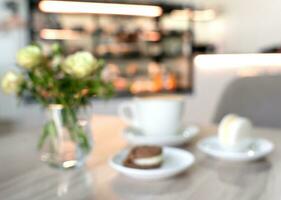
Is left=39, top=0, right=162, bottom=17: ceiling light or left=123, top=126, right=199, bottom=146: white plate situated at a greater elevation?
left=39, top=0, right=162, bottom=17: ceiling light

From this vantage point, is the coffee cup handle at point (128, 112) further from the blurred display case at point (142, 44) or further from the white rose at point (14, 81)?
the blurred display case at point (142, 44)

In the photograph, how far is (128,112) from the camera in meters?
1.07

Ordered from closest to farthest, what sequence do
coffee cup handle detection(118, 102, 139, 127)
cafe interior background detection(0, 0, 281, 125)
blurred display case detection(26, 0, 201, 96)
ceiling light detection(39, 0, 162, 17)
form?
coffee cup handle detection(118, 102, 139, 127), cafe interior background detection(0, 0, 281, 125), ceiling light detection(39, 0, 162, 17), blurred display case detection(26, 0, 201, 96)

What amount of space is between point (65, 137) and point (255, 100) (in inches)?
33.3

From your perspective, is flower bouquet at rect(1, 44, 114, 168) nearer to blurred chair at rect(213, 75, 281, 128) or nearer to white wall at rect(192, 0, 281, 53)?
blurred chair at rect(213, 75, 281, 128)

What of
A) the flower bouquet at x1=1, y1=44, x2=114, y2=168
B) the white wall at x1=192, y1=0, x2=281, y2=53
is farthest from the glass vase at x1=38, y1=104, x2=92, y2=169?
the white wall at x1=192, y1=0, x2=281, y2=53

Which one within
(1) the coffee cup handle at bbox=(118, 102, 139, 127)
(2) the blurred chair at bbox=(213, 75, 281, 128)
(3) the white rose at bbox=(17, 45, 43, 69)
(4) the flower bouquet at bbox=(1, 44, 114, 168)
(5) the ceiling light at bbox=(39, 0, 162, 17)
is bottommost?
(2) the blurred chair at bbox=(213, 75, 281, 128)

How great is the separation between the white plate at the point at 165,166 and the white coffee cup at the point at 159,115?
11 cm

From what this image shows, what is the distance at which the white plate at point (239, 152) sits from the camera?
0.81 metres

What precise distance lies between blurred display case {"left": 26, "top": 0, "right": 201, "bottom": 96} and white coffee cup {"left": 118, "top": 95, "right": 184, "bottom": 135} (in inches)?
88.0

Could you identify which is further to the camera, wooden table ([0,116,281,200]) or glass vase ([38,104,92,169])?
glass vase ([38,104,92,169])

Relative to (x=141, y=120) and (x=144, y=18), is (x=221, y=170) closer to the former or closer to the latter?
(x=141, y=120)

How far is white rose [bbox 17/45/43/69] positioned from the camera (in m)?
0.74

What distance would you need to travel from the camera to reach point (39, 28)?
9.92ft
